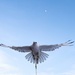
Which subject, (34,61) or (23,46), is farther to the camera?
(23,46)

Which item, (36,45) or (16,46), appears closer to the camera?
(36,45)

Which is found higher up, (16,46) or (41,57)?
(16,46)

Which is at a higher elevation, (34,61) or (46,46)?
(46,46)

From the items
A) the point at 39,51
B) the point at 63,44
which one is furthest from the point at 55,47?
the point at 39,51

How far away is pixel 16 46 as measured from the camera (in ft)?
73.2

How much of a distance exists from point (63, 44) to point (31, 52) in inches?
154

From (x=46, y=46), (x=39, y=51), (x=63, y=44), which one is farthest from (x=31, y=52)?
(x=63, y=44)

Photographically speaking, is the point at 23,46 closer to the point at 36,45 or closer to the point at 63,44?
the point at 36,45

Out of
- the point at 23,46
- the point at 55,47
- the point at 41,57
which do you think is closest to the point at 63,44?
the point at 55,47

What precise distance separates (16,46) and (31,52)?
2182mm

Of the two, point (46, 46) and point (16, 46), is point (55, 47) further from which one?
point (16, 46)

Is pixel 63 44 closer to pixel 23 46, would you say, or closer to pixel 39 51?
pixel 39 51

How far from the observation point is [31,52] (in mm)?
21234

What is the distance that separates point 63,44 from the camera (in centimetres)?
2211
